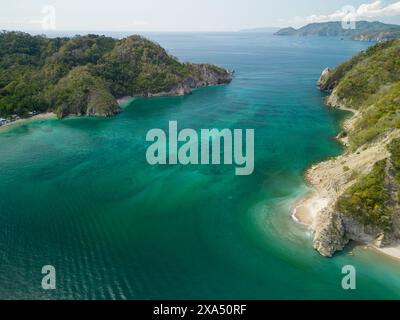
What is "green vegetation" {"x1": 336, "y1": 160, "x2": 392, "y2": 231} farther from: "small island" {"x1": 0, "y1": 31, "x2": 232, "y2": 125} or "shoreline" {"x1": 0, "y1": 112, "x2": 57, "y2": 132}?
"shoreline" {"x1": 0, "y1": 112, "x2": 57, "y2": 132}

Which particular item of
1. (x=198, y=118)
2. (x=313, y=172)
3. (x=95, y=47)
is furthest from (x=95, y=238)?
(x=95, y=47)

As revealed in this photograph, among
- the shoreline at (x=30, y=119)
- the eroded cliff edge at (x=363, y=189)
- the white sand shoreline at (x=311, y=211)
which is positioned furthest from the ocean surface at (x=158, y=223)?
the shoreline at (x=30, y=119)

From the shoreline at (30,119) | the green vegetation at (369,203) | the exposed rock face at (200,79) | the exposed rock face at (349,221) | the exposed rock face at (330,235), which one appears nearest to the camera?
the exposed rock face at (330,235)

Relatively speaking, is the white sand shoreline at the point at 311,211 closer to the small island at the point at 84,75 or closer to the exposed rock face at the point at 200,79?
the small island at the point at 84,75

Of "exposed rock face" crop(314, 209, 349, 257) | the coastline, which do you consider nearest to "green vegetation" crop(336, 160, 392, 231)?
"exposed rock face" crop(314, 209, 349, 257)

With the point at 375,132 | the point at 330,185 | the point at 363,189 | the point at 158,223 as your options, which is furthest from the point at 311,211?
the point at 158,223

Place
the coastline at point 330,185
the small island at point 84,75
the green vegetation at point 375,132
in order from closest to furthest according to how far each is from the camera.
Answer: the green vegetation at point 375,132 < the coastline at point 330,185 < the small island at point 84,75

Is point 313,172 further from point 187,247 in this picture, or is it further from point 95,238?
point 95,238
